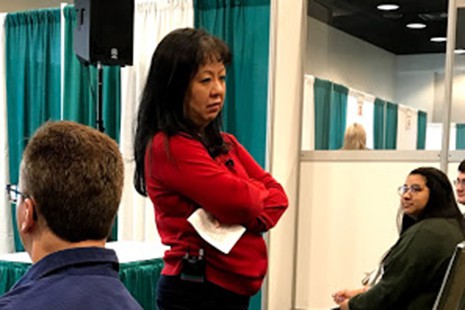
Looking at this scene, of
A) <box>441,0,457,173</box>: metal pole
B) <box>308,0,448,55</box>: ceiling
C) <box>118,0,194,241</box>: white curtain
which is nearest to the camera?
<box>441,0,457,173</box>: metal pole

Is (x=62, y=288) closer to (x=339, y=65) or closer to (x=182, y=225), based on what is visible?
(x=182, y=225)

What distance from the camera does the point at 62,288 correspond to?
0.88m

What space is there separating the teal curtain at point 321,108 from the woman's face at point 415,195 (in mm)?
1522

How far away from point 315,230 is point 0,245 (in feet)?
8.79

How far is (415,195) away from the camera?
279cm

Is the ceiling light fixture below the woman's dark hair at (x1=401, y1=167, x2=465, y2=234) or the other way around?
the other way around

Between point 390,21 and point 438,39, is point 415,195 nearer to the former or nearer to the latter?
point 438,39

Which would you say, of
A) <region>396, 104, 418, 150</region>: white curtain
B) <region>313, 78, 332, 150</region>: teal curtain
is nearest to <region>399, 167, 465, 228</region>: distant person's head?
<region>396, 104, 418, 150</region>: white curtain

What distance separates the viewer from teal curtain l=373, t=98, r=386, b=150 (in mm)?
4129

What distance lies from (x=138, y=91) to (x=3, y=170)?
57.3 inches

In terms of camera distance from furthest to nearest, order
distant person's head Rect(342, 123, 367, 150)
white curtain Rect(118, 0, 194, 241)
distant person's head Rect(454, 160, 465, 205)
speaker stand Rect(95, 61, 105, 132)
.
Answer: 1. white curtain Rect(118, 0, 194, 241)
2. distant person's head Rect(342, 123, 367, 150)
3. speaker stand Rect(95, 61, 105, 132)
4. distant person's head Rect(454, 160, 465, 205)

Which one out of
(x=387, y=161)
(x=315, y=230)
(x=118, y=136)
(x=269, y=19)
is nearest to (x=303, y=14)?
(x=269, y=19)

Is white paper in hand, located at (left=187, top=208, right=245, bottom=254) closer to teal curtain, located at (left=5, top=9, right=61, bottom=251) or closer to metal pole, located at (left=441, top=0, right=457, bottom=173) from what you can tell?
metal pole, located at (left=441, top=0, right=457, bottom=173)

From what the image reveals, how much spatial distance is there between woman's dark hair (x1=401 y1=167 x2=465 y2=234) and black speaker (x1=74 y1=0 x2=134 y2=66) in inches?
79.3
